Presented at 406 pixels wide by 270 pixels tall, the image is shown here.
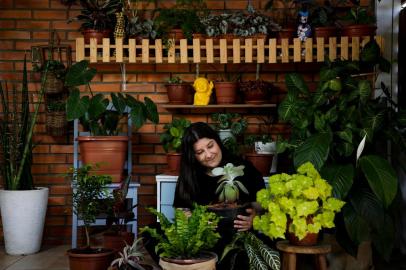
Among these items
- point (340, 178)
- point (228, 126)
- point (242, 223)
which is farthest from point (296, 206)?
point (228, 126)

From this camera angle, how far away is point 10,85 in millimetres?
4266

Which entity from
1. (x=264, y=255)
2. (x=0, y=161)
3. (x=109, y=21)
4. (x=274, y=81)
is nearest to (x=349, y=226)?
(x=264, y=255)

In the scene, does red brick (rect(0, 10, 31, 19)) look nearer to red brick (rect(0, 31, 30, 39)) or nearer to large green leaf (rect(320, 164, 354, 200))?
red brick (rect(0, 31, 30, 39))

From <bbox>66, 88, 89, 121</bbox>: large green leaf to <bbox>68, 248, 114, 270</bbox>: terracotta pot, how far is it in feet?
3.60

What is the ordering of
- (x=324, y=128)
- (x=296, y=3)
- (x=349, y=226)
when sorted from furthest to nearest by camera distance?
(x=296, y=3), (x=324, y=128), (x=349, y=226)

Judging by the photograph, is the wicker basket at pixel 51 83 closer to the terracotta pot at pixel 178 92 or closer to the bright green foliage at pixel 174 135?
the terracotta pot at pixel 178 92

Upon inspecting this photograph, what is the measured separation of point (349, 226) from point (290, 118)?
2.66ft

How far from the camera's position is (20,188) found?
155 inches

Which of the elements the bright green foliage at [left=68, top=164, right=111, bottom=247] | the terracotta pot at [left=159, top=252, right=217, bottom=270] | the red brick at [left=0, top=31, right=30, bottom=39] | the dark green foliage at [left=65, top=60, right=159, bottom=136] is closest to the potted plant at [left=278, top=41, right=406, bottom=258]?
the dark green foliage at [left=65, top=60, right=159, bottom=136]

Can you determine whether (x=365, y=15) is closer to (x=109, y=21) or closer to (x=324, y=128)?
(x=324, y=128)

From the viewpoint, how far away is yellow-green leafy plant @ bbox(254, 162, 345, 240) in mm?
2043

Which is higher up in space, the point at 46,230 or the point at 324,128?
the point at 324,128

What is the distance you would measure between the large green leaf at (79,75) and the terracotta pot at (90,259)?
1303 millimetres

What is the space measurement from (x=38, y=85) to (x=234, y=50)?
1535 millimetres
